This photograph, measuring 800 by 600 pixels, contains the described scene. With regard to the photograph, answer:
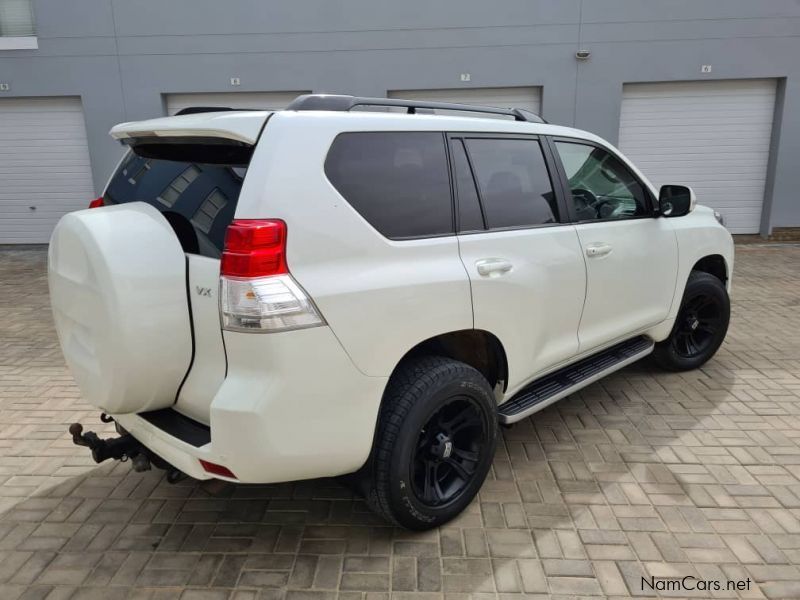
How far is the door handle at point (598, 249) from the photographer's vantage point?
338 centimetres

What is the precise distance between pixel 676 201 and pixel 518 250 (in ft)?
5.72

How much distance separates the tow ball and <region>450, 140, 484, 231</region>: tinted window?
181 centimetres

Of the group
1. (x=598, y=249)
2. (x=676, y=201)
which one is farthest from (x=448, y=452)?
(x=676, y=201)

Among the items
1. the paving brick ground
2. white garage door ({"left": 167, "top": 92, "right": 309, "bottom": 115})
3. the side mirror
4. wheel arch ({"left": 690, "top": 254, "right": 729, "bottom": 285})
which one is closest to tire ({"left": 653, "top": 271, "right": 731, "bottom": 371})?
wheel arch ({"left": 690, "top": 254, "right": 729, "bottom": 285})

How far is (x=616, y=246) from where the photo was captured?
11.8 feet

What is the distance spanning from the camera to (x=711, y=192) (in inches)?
415

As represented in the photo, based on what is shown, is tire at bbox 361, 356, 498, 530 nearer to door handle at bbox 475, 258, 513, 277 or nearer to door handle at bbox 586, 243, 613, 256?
door handle at bbox 475, 258, 513, 277

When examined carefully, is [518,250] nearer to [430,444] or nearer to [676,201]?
[430,444]

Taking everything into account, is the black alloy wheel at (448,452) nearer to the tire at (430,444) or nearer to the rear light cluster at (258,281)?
the tire at (430,444)

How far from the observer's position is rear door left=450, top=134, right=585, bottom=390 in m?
2.81

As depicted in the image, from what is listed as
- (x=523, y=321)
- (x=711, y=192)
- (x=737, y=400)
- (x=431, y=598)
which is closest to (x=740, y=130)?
(x=711, y=192)

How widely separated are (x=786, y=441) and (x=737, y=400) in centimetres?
60

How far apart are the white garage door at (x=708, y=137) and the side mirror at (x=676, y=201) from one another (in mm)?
6843

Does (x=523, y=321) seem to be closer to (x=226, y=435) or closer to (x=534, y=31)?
(x=226, y=435)
